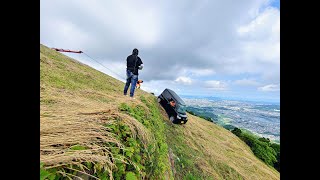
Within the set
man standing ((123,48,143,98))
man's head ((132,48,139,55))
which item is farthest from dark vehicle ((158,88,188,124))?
man's head ((132,48,139,55))

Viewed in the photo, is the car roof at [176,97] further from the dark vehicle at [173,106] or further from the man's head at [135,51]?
the man's head at [135,51]

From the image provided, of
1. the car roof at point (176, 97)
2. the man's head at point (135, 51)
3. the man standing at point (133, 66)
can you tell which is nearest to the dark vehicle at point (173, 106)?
the car roof at point (176, 97)

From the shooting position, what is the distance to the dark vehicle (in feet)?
34.0

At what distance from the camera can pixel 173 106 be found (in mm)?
10641

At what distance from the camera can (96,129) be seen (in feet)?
7.97

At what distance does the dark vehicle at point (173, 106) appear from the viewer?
1035cm

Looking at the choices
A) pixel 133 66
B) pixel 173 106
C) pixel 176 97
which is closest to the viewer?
pixel 133 66

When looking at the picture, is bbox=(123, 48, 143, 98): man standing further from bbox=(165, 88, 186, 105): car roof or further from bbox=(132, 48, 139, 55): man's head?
bbox=(165, 88, 186, 105): car roof

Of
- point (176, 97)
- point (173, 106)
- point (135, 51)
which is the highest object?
point (135, 51)

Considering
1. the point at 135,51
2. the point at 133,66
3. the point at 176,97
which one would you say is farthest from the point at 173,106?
the point at 135,51

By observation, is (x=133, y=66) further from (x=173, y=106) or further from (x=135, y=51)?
(x=173, y=106)
